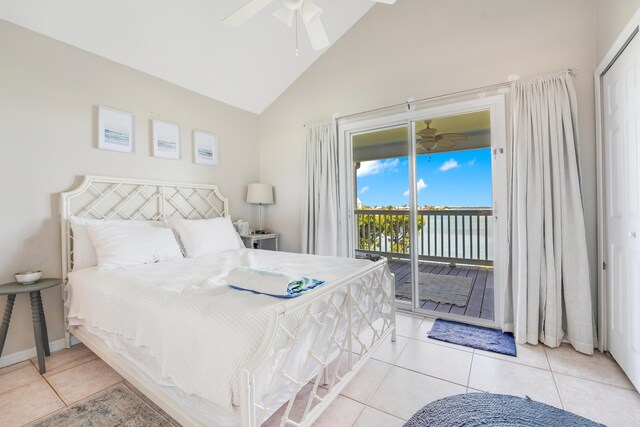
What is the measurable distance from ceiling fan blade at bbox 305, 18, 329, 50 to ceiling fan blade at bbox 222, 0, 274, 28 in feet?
1.09

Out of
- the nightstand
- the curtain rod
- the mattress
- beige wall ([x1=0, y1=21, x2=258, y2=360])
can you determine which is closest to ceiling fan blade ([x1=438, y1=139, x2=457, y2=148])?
the curtain rod

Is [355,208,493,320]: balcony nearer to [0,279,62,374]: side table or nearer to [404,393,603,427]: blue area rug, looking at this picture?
[404,393,603,427]: blue area rug

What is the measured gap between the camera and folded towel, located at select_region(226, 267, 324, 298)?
1508mm

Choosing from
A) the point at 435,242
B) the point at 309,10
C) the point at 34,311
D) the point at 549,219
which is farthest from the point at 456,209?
the point at 34,311

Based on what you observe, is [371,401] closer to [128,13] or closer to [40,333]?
[40,333]

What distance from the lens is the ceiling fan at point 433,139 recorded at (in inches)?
126

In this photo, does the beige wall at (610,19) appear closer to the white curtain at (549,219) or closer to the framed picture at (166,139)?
the white curtain at (549,219)

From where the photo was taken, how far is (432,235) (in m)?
4.30

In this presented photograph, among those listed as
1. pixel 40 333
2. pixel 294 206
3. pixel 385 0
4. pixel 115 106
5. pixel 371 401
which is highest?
pixel 385 0

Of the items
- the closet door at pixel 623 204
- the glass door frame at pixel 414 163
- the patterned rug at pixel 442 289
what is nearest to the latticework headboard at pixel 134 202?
the glass door frame at pixel 414 163

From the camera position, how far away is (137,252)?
2.40 meters

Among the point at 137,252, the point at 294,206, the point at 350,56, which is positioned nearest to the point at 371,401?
the point at 137,252

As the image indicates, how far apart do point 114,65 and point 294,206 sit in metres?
2.43

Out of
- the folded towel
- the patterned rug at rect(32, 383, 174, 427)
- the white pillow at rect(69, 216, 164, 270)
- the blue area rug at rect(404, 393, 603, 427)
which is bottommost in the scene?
the patterned rug at rect(32, 383, 174, 427)
